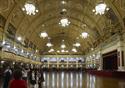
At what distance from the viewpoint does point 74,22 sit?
39.5m

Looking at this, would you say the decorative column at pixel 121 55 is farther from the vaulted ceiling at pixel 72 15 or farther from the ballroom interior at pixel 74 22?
the vaulted ceiling at pixel 72 15

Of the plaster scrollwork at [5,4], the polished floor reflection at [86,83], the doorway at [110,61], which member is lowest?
the polished floor reflection at [86,83]

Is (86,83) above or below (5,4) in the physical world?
below

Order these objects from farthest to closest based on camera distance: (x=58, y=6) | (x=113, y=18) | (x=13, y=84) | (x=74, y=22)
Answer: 1. (x=74, y=22)
2. (x=58, y=6)
3. (x=113, y=18)
4. (x=13, y=84)

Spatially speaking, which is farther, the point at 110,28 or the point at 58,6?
the point at 58,6

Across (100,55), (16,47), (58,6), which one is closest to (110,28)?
(58,6)

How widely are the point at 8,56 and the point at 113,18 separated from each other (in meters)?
11.5

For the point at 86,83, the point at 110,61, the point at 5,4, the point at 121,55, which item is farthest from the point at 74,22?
the point at 86,83

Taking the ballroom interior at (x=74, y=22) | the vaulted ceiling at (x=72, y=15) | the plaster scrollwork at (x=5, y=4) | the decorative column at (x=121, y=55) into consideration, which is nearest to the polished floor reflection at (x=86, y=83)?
the ballroom interior at (x=74, y=22)

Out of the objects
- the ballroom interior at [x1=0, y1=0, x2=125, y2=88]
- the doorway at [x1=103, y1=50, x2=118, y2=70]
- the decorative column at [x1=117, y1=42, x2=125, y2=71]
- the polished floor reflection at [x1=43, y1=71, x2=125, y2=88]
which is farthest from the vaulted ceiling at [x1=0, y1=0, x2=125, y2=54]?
the polished floor reflection at [x1=43, y1=71, x2=125, y2=88]

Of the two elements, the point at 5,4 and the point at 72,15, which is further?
the point at 72,15

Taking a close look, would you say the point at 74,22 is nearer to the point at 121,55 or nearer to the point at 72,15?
the point at 72,15

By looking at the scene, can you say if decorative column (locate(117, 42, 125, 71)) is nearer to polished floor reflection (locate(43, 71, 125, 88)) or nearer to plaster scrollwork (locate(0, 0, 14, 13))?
polished floor reflection (locate(43, 71, 125, 88))

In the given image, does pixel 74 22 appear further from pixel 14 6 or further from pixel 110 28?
pixel 14 6
